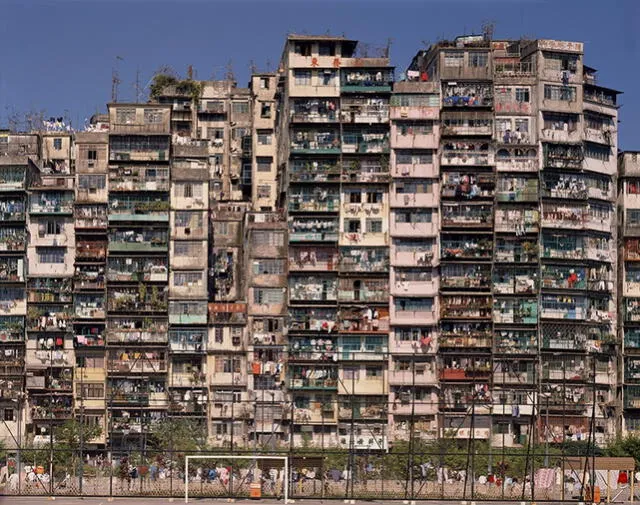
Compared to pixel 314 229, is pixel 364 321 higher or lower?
lower

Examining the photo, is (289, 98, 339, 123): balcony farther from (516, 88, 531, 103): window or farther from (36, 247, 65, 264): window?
(36, 247, 65, 264): window

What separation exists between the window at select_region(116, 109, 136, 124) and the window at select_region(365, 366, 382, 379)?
19.5 metres

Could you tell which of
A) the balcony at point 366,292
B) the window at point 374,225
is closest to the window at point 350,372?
the balcony at point 366,292

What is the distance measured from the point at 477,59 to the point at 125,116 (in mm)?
20361

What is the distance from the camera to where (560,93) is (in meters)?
92.8

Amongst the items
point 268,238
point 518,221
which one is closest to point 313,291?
point 268,238

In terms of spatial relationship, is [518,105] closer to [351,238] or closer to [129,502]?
[351,238]

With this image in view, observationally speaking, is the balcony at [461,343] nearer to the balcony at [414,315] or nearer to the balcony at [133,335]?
the balcony at [414,315]

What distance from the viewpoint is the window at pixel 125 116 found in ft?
304

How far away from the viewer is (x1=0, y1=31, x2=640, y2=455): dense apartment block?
90250 millimetres

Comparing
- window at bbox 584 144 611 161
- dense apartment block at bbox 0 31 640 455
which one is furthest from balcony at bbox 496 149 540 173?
window at bbox 584 144 611 161

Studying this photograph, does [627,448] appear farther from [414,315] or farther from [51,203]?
[51,203]

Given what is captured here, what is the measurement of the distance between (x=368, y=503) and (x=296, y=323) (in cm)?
2202

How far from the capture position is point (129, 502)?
229 feet
